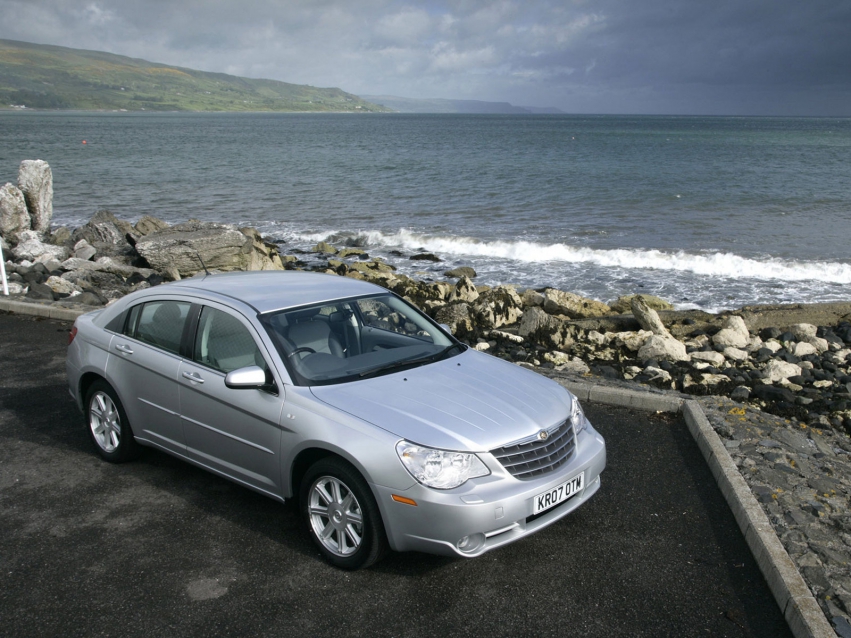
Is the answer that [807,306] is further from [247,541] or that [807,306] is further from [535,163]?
[535,163]

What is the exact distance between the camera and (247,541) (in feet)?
15.4

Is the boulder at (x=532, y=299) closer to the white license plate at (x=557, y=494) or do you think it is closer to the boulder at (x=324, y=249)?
the boulder at (x=324, y=249)

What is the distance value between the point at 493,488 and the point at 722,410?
392 centimetres

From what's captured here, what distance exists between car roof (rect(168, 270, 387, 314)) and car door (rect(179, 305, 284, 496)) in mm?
224

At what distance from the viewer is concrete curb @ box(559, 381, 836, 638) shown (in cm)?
384

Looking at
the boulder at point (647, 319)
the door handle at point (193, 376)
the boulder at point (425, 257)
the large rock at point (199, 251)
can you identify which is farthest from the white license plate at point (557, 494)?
the boulder at point (425, 257)

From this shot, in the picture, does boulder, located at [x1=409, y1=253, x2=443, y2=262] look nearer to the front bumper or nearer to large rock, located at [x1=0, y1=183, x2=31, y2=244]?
large rock, located at [x1=0, y1=183, x2=31, y2=244]

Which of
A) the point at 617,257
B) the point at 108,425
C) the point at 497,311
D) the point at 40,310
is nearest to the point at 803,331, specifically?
the point at 497,311

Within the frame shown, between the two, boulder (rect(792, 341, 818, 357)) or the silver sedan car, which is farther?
boulder (rect(792, 341, 818, 357))

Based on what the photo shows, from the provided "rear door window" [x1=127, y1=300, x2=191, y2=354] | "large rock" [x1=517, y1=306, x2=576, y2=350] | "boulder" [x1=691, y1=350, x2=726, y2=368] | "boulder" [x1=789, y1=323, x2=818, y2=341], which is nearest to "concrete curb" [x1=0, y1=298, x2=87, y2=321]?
"rear door window" [x1=127, y1=300, x2=191, y2=354]

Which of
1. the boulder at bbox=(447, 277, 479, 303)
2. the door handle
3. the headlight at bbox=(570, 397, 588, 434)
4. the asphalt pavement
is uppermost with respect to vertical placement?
the door handle

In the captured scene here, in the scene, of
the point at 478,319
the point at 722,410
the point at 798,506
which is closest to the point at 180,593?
the point at 798,506

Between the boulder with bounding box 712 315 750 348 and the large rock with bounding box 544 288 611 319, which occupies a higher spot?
the boulder with bounding box 712 315 750 348

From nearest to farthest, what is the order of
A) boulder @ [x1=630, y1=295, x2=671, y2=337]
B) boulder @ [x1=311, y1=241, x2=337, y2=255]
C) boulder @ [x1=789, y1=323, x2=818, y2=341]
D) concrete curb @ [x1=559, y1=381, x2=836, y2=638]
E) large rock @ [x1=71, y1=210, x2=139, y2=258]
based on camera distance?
concrete curb @ [x1=559, y1=381, x2=836, y2=638] → boulder @ [x1=630, y1=295, x2=671, y2=337] → boulder @ [x1=789, y1=323, x2=818, y2=341] → large rock @ [x1=71, y1=210, x2=139, y2=258] → boulder @ [x1=311, y1=241, x2=337, y2=255]
